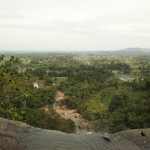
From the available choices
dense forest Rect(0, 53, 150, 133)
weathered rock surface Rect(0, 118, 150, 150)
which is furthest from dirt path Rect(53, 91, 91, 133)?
weathered rock surface Rect(0, 118, 150, 150)

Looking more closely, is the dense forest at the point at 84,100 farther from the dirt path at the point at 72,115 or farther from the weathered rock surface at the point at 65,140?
the weathered rock surface at the point at 65,140

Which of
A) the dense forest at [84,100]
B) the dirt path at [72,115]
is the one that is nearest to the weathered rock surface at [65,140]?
the dense forest at [84,100]

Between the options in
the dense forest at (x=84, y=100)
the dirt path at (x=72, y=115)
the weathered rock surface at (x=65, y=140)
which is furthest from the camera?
the dirt path at (x=72, y=115)

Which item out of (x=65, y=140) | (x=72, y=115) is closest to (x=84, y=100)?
(x=72, y=115)

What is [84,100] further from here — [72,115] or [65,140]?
[65,140]

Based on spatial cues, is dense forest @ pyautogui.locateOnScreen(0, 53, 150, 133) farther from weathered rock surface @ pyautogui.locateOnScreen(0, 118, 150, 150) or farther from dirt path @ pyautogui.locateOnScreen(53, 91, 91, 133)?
weathered rock surface @ pyautogui.locateOnScreen(0, 118, 150, 150)
